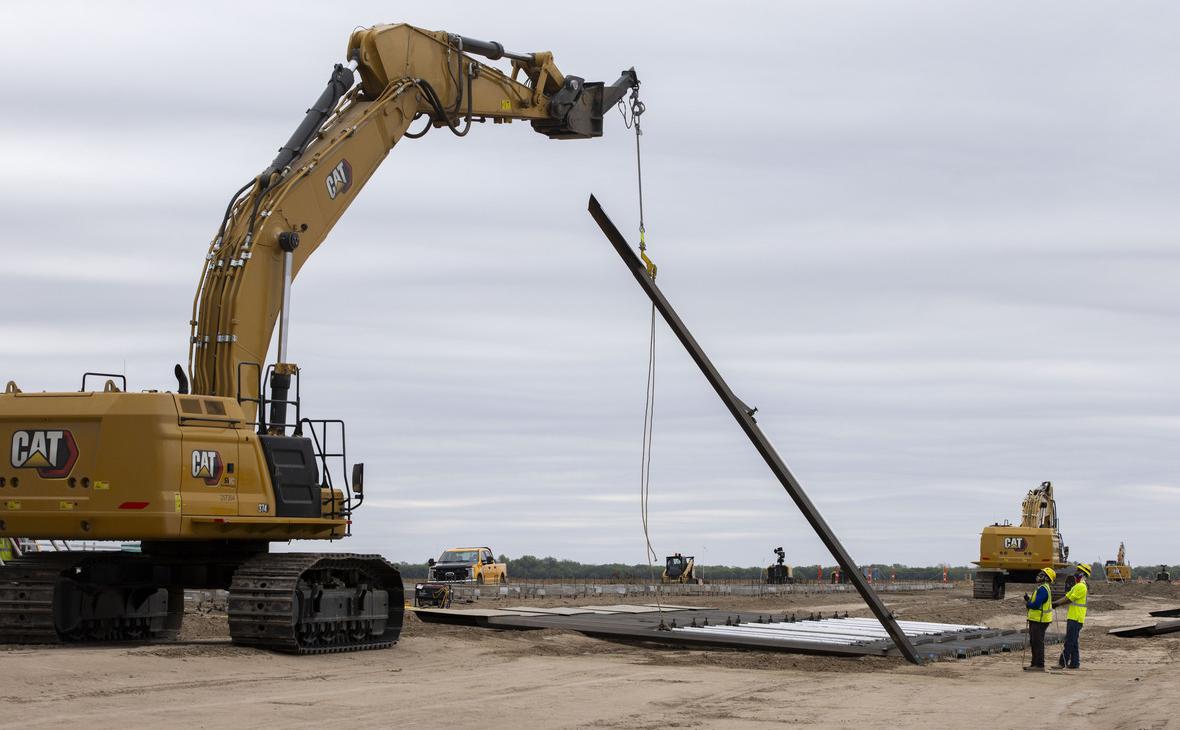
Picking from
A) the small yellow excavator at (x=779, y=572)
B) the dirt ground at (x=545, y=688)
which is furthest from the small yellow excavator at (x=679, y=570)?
the dirt ground at (x=545, y=688)

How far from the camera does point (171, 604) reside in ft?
75.0

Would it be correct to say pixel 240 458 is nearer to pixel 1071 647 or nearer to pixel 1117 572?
pixel 1071 647

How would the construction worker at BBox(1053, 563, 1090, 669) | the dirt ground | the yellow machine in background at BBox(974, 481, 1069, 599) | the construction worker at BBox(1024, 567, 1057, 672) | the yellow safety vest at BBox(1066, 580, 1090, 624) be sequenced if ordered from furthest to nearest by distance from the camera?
the yellow machine in background at BBox(974, 481, 1069, 599), the yellow safety vest at BBox(1066, 580, 1090, 624), the construction worker at BBox(1053, 563, 1090, 669), the construction worker at BBox(1024, 567, 1057, 672), the dirt ground

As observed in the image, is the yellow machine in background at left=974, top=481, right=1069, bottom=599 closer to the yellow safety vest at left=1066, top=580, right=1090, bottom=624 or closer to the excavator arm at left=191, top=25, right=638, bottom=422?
the yellow safety vest at left=1066, top=580, right=1090, bottom=624

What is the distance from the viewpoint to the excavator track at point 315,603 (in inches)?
776

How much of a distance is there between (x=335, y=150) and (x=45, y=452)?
5.98 metres

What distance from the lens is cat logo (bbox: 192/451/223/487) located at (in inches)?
750

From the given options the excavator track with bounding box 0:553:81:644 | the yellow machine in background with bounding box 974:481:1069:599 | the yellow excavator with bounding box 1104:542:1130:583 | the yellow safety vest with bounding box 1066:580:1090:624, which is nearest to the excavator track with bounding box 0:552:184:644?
the excavator track with bounding box 0:553:81:644

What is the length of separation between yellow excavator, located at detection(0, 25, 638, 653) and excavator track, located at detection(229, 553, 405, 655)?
3 cm

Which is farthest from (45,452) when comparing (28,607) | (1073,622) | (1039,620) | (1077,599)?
(1077,599)

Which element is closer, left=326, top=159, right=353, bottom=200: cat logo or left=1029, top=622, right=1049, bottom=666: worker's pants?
left=326, top=159, right=353, bottom=200: cat logo

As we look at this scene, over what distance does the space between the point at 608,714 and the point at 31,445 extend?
879 cm

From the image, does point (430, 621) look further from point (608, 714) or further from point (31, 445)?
point (608, 714)

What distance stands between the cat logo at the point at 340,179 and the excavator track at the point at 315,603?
210 inches
